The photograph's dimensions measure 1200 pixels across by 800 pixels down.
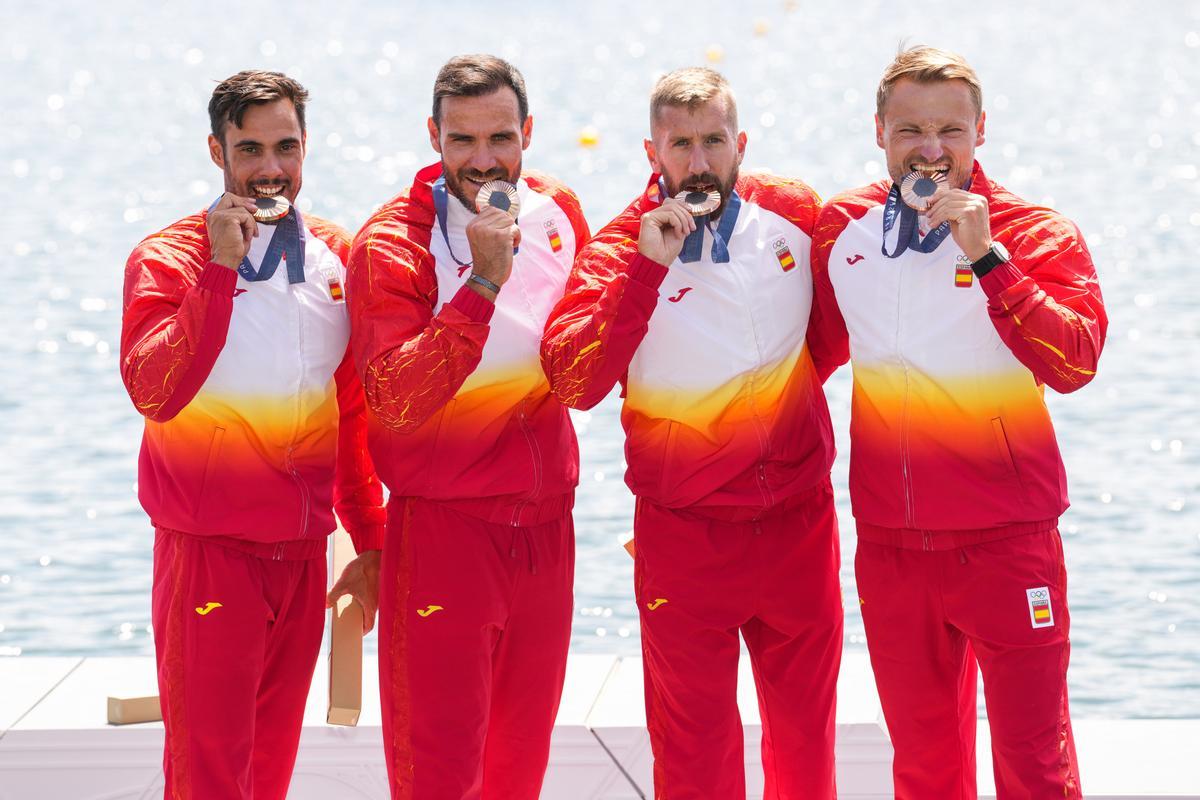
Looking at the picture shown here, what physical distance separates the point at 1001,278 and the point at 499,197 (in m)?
1.18

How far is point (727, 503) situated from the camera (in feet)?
13.7

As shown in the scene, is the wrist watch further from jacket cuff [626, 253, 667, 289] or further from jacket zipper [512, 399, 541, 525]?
jacket zipper [512, 399, 541, 525]

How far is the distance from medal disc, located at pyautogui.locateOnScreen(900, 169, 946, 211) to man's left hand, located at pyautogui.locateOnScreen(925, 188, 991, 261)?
88mm

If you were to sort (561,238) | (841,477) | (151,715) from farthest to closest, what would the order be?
(841,477)
(151,715)
(561,238)

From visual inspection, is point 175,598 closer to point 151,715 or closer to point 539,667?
point 539,667

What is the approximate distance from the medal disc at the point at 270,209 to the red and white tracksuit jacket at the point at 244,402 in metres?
0.10

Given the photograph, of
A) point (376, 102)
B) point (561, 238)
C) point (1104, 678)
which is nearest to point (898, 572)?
point (561, 238)

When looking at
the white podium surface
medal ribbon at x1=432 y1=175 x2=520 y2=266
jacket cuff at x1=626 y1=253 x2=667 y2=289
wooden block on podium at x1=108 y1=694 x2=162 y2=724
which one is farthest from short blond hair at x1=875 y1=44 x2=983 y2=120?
wooden block on podium at x1=108 y1=694 x2=162 y2=724

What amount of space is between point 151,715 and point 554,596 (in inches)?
71.6

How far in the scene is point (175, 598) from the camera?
13.5 feet

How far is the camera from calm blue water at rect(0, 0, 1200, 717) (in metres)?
9.31

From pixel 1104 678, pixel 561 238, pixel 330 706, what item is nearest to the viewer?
pixel 561 238

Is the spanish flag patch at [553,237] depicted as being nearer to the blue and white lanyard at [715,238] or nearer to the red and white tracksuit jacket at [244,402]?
the blue and white lanyard at [715,238]

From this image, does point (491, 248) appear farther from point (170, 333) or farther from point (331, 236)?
point (170, 333)
